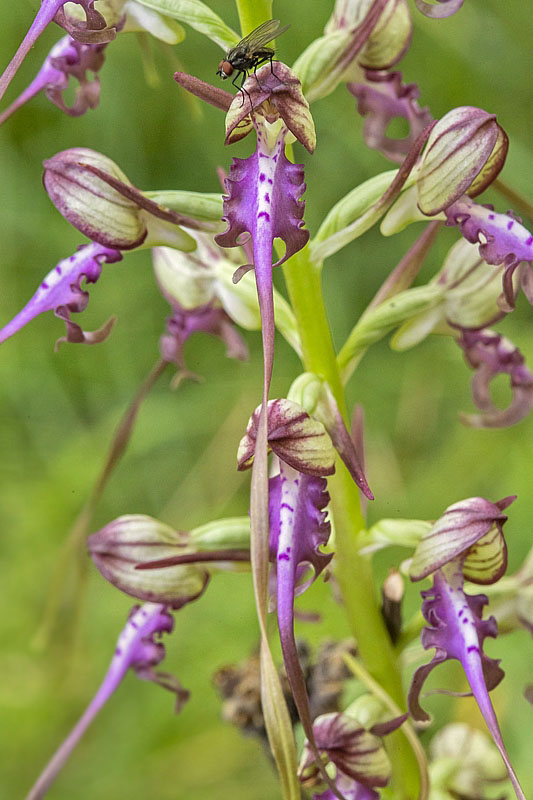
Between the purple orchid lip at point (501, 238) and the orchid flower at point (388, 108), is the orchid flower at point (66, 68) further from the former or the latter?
the purple orchid lip at point (501, 238)

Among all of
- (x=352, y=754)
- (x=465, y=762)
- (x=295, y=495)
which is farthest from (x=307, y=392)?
(x=465, y=762)

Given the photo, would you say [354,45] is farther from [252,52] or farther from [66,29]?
[66,29]

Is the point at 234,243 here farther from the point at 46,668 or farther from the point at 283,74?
the point at 46,668

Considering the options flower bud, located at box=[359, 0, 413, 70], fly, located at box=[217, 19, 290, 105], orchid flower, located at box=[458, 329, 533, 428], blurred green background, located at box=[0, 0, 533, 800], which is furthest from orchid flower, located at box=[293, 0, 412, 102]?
blurred green background, located at box=[0, 0, 533, 800]

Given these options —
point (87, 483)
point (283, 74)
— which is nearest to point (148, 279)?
point (87, 483)

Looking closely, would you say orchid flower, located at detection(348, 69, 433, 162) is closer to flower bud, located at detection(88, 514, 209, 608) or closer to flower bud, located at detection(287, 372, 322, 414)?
flower bud, located at detection(287, 372, 322, 414)

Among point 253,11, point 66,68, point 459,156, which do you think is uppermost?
point 66,68
